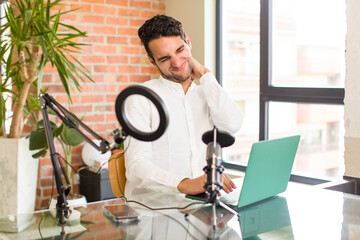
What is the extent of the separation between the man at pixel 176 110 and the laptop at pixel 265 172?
39 centimetres

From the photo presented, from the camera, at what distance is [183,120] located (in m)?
2.14

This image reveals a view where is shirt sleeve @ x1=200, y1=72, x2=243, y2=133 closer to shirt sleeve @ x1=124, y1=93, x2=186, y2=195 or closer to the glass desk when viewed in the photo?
shirt sleeve @ x1=124, y1=93, x2=186, y2=195

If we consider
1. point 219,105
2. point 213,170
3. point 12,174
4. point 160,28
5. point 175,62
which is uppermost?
point 160,28

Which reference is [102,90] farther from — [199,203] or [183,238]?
[183,238]

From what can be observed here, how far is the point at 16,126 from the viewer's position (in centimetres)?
307

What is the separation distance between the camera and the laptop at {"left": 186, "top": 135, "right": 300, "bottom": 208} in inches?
57.1

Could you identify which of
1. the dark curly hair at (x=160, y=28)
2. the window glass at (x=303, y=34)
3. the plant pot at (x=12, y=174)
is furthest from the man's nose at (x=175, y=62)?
the plant pot at (x=12, y=174)

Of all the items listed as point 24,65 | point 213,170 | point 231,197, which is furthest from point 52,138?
point 24,65

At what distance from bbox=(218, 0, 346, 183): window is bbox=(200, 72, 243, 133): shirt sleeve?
84 centimetres

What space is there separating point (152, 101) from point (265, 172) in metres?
0.64

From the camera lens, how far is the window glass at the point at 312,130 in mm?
3548

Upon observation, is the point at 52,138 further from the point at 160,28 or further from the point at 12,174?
the point at 12,174

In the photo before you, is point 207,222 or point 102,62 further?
point 102,62

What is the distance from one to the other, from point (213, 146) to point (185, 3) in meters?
2.81
